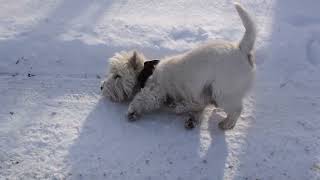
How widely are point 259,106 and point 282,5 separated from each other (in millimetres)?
2275

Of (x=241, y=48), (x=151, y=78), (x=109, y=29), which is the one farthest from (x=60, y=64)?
(x=241, y=48)

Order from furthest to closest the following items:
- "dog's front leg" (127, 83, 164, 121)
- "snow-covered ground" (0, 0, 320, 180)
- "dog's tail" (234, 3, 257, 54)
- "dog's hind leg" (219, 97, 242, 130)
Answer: "dog's front leg" (127, 83, 164, 121) → "dog's hind leg" (219, 97, 242, 130) → "snow-covered ground" (0, 0, 320, 180) → "dog's tail" (234, 3, 257, 54)

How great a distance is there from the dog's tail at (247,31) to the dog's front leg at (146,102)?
1038 mm

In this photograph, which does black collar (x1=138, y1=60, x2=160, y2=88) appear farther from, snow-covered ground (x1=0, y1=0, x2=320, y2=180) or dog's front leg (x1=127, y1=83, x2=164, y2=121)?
snow-covered ground (x1=0, y1=0, x2=320, y2=180)

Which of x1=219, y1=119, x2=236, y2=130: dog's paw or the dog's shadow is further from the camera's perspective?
x1=219, y1=119, x2=236, y2=130: dog's paw

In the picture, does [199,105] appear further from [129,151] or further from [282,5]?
[282,5]

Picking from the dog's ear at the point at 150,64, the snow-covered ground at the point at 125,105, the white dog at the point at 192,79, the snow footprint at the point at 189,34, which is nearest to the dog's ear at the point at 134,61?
the white dog at the point at 192,79

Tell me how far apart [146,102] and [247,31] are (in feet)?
4.25

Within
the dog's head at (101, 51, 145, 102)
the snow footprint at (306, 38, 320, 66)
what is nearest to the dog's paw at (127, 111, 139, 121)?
the dog's head at (101, 51, 145, 102)

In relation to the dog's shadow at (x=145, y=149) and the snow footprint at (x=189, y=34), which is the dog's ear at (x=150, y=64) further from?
the snow footprint at (x=189, y=34)

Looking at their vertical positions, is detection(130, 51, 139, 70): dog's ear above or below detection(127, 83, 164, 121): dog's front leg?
above

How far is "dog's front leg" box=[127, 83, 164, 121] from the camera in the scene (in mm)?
4938

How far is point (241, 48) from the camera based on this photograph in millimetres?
4523

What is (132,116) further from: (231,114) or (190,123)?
(231,114)
